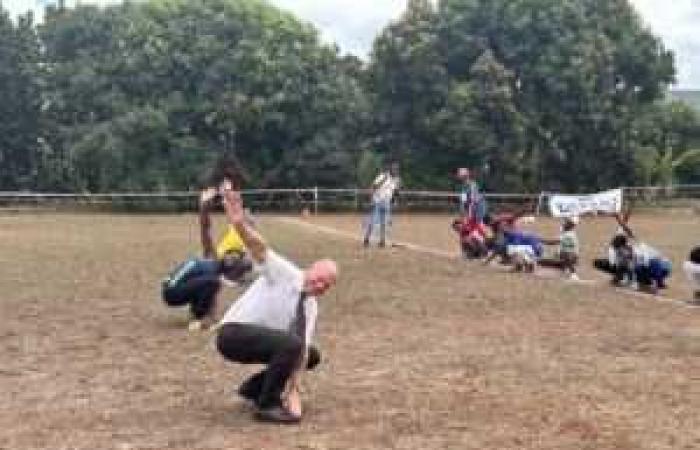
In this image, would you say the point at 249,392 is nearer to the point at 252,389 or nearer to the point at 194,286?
the point at 252,389

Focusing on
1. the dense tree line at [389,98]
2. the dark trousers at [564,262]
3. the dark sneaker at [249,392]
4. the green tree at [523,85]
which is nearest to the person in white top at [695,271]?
the dark trousers at [564,262]

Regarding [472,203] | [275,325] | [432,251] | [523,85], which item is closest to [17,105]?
[523,85]

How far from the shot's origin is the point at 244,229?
899 cm

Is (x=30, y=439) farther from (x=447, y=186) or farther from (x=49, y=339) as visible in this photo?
(x=447, y=186)

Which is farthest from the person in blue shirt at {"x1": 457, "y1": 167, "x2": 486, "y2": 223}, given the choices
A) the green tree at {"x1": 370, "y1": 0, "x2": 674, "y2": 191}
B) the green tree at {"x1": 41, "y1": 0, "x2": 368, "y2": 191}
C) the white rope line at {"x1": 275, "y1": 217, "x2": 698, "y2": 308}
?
the green tree at {"x1": 41, "y1": 0, "x2": 368, "y2": 191}

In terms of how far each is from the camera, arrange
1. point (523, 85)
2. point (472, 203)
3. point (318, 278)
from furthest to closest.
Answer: point (523, 85)
point (472, 203)
point (318, 278)

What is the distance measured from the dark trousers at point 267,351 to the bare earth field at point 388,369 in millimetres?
274

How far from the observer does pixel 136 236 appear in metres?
31.7

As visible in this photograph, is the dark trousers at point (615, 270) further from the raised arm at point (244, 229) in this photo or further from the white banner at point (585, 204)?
the raised arm at point (244, 229)

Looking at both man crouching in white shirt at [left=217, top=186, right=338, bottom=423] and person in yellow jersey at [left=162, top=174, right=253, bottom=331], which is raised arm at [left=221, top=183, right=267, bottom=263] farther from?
person in yellow jersey at [left=162, top=174, right=253, bottom=331]

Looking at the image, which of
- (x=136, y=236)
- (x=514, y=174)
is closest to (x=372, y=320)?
(x=136, y=236)

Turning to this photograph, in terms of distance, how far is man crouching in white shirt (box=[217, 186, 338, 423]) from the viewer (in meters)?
9.23

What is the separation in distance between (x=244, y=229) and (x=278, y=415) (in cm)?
126

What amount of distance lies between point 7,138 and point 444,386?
47304mm
